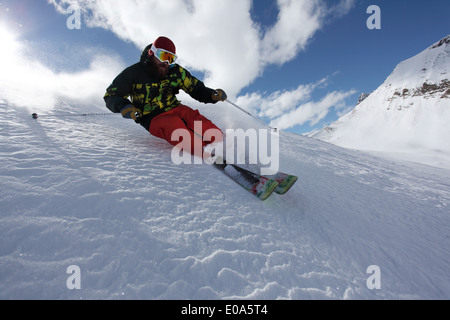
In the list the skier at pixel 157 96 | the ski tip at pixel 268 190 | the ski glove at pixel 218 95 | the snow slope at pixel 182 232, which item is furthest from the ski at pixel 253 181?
the ski glove at pixel 218 95

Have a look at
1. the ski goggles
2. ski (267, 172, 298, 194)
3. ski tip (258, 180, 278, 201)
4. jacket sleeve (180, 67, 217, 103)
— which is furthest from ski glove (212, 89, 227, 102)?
ski tip (258, 180, 278, 201)

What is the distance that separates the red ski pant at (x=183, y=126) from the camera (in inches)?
118

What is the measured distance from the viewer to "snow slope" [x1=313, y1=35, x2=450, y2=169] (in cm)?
5284

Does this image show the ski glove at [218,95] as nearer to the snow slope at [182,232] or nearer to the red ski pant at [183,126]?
the red ski pant at [183,126]

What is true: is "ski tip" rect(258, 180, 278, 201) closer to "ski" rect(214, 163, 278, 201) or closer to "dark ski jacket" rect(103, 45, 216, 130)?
"ski" rect(214, 163, 278, 201)

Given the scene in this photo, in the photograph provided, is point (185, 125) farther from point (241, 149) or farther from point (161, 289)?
point (161, 289)

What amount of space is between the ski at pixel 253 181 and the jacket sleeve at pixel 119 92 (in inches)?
64.7

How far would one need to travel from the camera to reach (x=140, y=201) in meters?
1.72

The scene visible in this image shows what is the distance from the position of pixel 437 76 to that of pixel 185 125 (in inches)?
3988

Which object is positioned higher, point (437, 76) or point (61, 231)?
point (437, 76)
